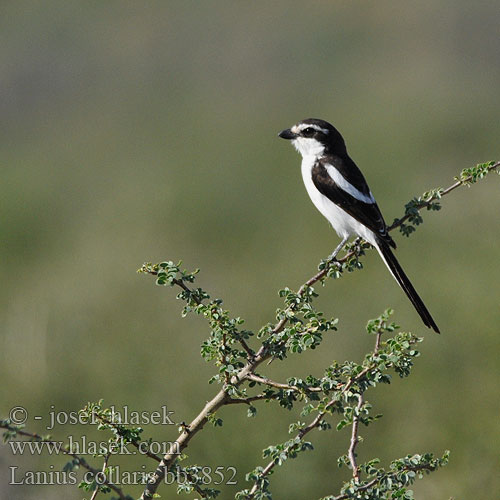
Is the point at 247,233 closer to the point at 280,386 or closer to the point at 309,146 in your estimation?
the point at 309,146

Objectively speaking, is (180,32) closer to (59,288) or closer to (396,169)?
(396,169)

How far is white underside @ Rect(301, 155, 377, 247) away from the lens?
180 inches

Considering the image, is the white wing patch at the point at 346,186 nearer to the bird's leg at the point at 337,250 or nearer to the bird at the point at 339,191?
the bird at the point at 339,191

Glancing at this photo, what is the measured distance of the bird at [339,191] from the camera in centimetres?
446

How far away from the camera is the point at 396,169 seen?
8.83 meters

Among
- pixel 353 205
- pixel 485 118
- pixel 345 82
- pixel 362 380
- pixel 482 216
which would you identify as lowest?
pixel 362 380

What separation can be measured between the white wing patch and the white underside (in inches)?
4.6

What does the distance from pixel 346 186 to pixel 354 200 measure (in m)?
0.16

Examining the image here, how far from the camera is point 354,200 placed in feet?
15.7

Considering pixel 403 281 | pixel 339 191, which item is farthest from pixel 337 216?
pixel 403 281

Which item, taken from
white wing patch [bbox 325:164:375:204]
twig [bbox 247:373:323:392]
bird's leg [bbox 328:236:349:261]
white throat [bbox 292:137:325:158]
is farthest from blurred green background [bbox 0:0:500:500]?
twig [bbox 247:373:323:392]

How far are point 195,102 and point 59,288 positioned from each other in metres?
9.18

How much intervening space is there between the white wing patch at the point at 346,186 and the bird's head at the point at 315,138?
237 mm

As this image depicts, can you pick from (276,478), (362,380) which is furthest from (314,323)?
(276,478)
